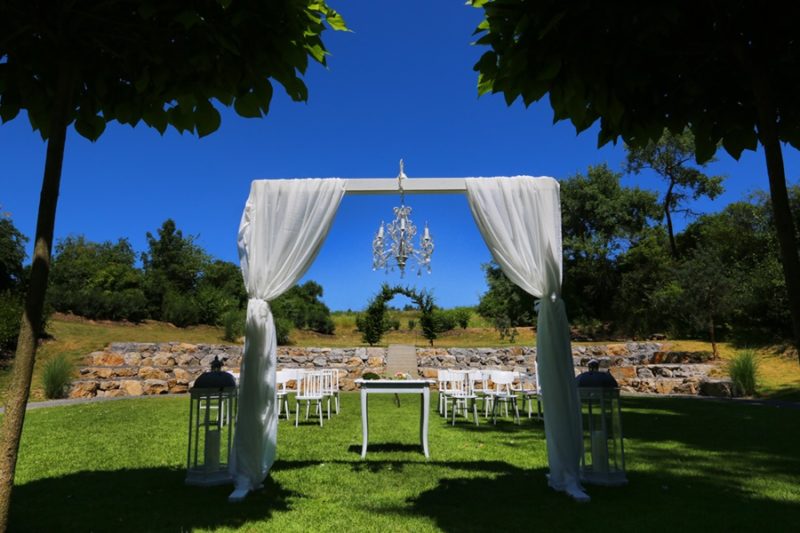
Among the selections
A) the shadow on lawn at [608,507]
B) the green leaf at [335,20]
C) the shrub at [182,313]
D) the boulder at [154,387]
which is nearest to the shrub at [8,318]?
the boulder at [154,387]

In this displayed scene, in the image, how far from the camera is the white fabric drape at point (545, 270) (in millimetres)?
3879

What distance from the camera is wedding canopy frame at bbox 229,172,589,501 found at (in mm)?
3906

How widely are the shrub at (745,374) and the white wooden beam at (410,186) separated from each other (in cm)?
909

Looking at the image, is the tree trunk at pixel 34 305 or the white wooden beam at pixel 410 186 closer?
the tree trunk at pixel 34 305

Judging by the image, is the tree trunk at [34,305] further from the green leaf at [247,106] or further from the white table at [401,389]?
the white table at [401,389]

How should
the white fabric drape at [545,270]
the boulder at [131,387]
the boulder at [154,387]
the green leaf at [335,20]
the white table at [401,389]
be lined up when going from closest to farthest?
the green leaf at [335,20] < the white fabric drape at [545,270] < the white table at [401,389] < the boulder at [131,387] < the boulder at [154,387]

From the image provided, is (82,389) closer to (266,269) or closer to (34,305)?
(266,269)

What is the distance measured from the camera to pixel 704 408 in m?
8.45

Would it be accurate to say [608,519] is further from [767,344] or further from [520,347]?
[767,344]

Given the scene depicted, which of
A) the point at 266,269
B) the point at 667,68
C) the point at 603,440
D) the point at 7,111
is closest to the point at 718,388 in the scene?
the point at 603,440

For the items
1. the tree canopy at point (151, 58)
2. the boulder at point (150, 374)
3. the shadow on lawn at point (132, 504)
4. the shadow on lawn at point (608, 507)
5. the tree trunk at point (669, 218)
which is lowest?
the shadow on lawn at point (608, 507)

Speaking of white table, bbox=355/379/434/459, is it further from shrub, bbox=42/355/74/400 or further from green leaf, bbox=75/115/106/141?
shrub, bbox=42/355/74/400

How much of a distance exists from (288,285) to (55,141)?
6.79ft

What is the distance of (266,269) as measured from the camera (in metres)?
4.14
